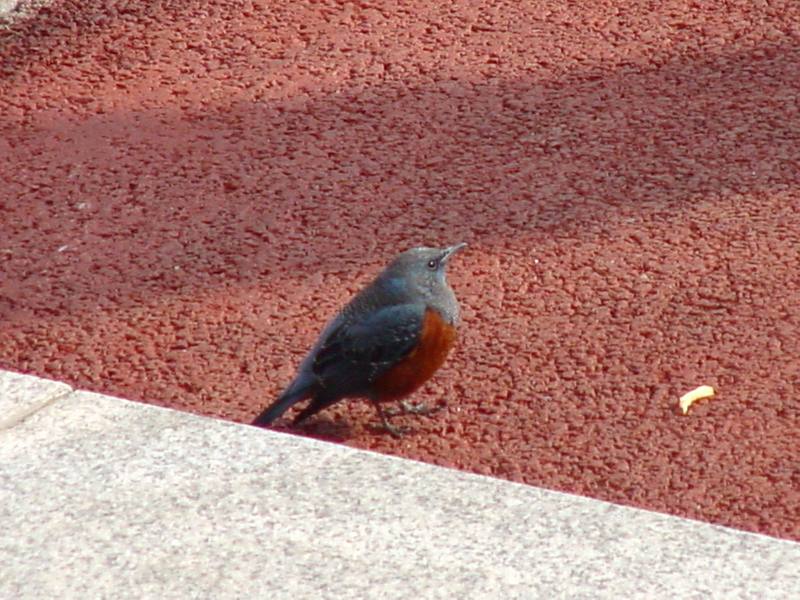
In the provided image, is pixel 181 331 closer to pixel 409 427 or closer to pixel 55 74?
pixel 409 427

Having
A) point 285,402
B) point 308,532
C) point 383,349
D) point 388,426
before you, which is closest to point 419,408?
point 388,426

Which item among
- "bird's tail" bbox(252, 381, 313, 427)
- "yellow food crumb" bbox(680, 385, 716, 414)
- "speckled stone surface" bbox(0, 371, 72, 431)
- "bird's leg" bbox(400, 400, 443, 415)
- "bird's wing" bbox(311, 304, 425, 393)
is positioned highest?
"speckled stone surface" bbox(0, 371, 72, 431)

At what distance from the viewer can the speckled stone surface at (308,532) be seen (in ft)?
13.4

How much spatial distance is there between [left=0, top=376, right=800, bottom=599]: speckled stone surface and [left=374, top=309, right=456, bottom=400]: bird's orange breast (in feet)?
1.31

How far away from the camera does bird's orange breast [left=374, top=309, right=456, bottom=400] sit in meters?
5.12

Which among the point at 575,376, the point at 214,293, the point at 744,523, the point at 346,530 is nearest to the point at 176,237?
the point at 214,293

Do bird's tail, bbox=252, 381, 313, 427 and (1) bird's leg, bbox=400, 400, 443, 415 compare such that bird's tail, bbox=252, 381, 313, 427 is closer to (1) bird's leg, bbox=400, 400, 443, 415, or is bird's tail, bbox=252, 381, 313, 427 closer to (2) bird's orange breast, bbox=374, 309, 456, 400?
(2) bird's orange breast, bbox=374, 309, 456, 400

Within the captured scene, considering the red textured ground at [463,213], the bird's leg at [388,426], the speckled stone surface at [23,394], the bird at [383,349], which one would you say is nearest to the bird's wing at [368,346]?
the bird at [383,349]

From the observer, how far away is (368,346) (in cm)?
515

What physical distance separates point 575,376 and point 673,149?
195cm

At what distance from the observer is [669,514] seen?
178 inches

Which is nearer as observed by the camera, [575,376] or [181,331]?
[575,376]

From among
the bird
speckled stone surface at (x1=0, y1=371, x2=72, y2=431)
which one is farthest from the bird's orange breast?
speckled stone surface at (x1=0, y1=371, x2=72, y2=431)

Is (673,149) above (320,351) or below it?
below
